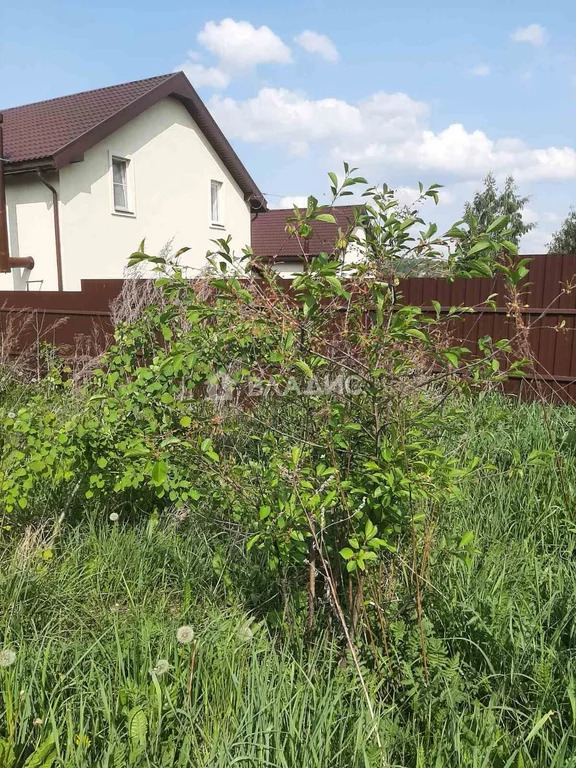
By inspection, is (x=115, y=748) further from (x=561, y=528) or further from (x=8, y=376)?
(x=8, y=376)

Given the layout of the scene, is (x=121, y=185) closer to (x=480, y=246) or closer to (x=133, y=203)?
(x=133, y=203)

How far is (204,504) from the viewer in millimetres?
2936

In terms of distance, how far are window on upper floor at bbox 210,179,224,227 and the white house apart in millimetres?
30

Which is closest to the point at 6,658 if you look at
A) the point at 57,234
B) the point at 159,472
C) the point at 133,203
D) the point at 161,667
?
the point at 161,667

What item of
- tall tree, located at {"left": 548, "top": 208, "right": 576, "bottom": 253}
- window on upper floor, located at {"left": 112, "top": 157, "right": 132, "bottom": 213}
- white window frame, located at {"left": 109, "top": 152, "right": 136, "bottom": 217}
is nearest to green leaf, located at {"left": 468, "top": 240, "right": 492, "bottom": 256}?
white window frame, located at {"left": 109, "top": 152, "right": 136, "bottom": 217}

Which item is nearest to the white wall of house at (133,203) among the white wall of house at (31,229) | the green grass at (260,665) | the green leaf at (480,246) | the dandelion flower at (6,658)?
the white wall of house at (31,229)

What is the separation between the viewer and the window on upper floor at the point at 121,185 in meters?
13.8

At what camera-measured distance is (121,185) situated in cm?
1393

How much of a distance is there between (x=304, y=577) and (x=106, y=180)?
1278 centimetres

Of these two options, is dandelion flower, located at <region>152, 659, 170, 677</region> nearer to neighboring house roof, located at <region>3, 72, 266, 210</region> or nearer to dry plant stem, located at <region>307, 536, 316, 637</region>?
dry plant stem, located at <region>307, 536, 316, 637</region>

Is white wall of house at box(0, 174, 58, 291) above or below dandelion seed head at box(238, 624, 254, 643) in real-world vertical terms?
above

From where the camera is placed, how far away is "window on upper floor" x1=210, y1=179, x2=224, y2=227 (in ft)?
56.6

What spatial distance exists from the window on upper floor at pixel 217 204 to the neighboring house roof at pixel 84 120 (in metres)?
0.81

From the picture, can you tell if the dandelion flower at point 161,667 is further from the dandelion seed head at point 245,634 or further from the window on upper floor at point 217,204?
the window on upper floor at point 217,204
